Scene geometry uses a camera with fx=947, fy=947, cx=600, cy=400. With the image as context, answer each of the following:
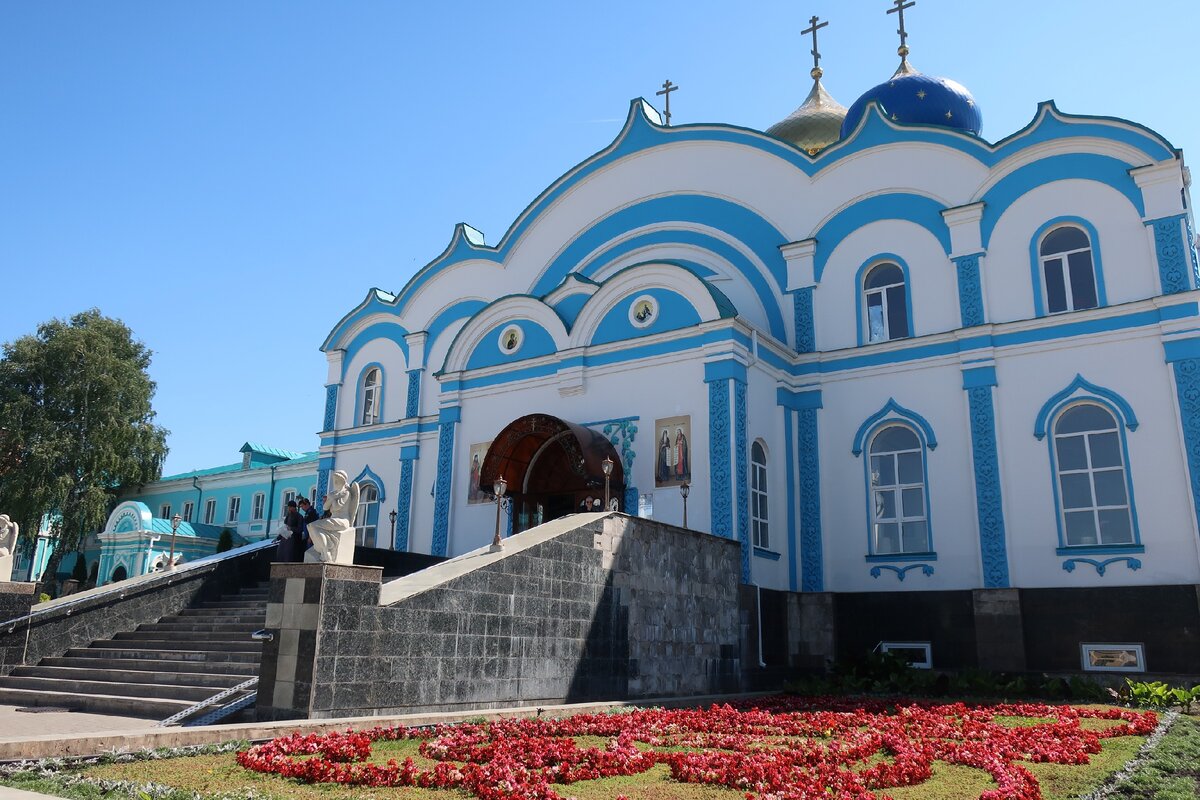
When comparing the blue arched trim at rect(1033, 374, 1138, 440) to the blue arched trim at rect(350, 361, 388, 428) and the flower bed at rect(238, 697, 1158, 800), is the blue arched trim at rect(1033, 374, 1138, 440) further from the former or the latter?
the blue arched trim at rect(350, 361, 388, 428)

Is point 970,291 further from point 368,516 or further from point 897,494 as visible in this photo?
point 368,516

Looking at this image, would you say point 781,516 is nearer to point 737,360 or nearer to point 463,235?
point 737,360

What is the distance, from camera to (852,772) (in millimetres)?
7207

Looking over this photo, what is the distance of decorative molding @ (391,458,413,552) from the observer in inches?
871

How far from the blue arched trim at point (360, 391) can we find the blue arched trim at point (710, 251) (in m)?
6.50

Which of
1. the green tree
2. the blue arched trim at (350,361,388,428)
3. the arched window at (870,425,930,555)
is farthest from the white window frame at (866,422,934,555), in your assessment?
the green tree

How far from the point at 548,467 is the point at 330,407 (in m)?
9.13

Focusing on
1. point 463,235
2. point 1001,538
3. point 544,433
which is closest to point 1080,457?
point 1001,538

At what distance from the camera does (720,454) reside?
15.9 m

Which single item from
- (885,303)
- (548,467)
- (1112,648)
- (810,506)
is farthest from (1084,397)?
(548,467)

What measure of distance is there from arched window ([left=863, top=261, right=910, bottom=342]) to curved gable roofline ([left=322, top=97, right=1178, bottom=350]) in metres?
2.54

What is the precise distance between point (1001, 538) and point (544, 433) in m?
8.14

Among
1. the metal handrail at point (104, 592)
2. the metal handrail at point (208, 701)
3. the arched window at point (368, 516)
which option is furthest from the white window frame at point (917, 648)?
the arched window at point (368, 516)

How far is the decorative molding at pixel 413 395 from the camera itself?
77.2 ft
